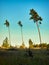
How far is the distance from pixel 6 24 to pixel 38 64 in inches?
3127

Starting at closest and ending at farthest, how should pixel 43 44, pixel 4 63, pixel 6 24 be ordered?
pixel 4 63, pixel 43 44, pixel 6 24

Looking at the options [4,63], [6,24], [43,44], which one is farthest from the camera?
[6,24]

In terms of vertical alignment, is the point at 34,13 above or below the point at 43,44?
above

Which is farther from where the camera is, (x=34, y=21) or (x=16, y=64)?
(x=34, y=21)

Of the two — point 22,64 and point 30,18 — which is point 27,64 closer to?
point 22,64

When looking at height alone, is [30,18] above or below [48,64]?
above

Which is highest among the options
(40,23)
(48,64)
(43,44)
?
(40,23)

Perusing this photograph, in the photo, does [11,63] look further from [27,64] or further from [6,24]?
[6,24]

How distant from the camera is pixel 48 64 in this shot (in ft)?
59.1

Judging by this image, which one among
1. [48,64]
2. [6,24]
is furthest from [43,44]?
[48,64]

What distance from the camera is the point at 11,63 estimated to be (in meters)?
17.7

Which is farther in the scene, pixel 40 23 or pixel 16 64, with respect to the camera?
pixel 40 23

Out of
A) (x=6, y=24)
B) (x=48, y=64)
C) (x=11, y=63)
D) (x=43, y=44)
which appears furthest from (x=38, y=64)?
(x=6, y=24)

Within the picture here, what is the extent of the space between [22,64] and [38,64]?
143cm
